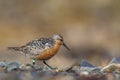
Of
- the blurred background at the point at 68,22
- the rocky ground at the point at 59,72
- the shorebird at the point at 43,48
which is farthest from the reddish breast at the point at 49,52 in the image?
the blurred background at the point at 68,22

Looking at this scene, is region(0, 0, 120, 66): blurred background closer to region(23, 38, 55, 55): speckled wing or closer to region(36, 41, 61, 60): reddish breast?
region(23, 38, 55, 55): speckled wing

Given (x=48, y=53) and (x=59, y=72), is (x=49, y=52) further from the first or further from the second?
(x=59, y=72)

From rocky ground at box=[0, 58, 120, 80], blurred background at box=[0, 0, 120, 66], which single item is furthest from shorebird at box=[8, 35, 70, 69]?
blurred background at box=[0, 0, 120, 66]

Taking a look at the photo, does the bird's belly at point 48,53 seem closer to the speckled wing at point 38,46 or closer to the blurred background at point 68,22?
the speckled wing at point 38,46

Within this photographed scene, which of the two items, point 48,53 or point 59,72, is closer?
point 59,72

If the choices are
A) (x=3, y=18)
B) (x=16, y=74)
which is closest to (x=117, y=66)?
(x=16, y=74)

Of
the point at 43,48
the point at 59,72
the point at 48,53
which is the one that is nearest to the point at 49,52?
the point at 48,53

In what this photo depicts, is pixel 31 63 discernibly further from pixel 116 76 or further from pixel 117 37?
pixel 117 37
